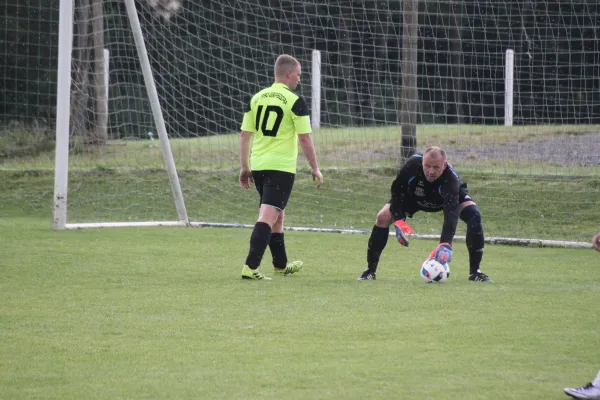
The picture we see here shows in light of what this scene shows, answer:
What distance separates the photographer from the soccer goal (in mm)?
13320

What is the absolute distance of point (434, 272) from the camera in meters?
8.31

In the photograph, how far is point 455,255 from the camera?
35.8 ft

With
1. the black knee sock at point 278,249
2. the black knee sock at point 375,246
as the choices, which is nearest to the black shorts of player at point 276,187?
the black knee sock at point 278,249

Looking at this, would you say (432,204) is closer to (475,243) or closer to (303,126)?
(475,243)

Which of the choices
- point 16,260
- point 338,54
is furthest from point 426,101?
point 16,260

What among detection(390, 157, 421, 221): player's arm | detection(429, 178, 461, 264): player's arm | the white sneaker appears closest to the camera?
the white sneaker

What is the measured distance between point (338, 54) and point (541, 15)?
301 centimetres

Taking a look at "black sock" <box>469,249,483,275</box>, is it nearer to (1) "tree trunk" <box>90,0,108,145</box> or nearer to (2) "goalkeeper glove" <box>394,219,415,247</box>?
(2) "goalkeeper glove" <box>394,219,415,247</box>

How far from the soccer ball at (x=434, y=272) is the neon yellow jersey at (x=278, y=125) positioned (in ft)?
4.91

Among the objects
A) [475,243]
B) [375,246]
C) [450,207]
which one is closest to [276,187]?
[375,246]

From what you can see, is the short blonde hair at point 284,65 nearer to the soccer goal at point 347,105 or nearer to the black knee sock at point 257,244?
the black knee sock at point 257,244

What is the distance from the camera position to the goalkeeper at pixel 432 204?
824cm

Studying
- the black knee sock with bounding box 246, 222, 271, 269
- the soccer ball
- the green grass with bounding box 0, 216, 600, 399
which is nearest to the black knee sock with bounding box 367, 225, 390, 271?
the green grass with bounding box 0, 216, 600, 399

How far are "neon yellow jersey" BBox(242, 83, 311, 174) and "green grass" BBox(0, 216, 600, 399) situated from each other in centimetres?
107
